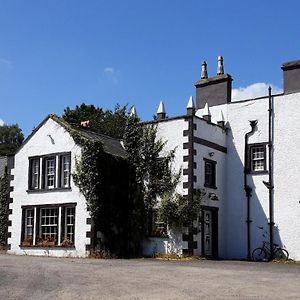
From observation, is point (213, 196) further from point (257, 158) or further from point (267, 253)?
point (267, 253)

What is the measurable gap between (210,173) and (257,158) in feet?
8.62

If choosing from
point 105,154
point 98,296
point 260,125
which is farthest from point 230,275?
point 260,125

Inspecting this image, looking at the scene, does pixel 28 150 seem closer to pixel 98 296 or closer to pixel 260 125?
pixel 260 125

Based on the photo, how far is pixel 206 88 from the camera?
30.7m

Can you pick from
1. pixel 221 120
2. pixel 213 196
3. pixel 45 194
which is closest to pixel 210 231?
pixel 213 196

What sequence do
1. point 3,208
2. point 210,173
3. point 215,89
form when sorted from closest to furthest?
point 210,173 < point 215,89 < point 3,208

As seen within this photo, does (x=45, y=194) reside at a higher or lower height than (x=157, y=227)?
higher

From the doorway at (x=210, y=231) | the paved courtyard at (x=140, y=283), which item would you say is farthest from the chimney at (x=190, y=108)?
the paved courtyard at (x=140, y=283)

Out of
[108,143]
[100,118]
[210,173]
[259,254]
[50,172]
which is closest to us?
[259,254]

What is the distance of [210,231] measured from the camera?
89.5ft

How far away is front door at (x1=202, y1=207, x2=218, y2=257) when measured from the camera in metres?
26.8

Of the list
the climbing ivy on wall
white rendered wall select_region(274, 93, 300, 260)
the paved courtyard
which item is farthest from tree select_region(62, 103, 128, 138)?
the paved courtyard

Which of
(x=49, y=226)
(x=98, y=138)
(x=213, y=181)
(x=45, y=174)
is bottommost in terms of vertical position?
(x=49, y=226)

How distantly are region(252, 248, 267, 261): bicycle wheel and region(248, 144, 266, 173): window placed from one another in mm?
4021
